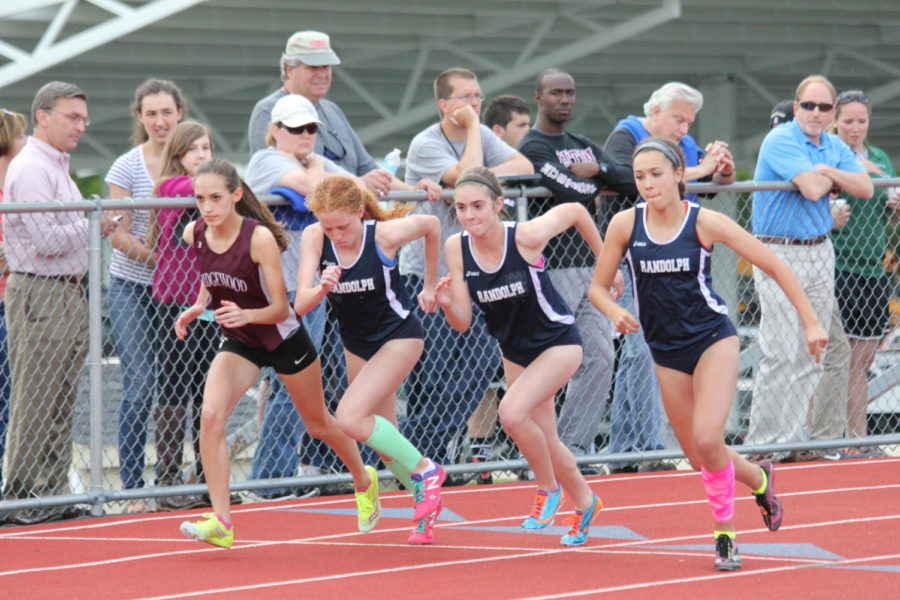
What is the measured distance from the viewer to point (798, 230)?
9.70 metres

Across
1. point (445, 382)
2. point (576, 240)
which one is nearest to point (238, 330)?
point (445, 382)

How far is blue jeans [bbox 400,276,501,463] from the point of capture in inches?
365

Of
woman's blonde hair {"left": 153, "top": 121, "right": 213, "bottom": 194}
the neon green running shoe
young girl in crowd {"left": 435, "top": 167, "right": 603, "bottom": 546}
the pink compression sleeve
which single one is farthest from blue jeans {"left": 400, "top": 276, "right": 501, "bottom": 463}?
the pink compression sleeve

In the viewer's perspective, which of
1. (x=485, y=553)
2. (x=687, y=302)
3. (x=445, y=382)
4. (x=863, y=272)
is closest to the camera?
(x=687, y=302)

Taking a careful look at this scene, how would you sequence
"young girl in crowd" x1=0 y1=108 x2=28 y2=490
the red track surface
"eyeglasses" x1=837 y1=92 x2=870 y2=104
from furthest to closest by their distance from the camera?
"eyeglasses" x1=837 y1=92 x2=870 y2=104 → "young girl in crowd" x1=0 y1=108 x2=28 y2=490 → the red track surface

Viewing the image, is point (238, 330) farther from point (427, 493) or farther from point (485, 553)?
point (485, 553)

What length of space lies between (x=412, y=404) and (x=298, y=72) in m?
2.13

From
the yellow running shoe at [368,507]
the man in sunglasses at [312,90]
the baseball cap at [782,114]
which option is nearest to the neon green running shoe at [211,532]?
the yellow running shoe at [368,507]

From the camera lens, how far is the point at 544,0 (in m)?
18.1

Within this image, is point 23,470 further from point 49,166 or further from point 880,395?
point 880,395

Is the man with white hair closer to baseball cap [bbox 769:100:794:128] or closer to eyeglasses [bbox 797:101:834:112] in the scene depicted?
eyeglasses [bbox 797:101:834:112]

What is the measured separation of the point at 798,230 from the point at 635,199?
1079 millimetres

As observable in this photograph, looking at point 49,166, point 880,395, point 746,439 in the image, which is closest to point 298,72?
point 49,166

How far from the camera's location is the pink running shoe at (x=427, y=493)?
23.9 feet
